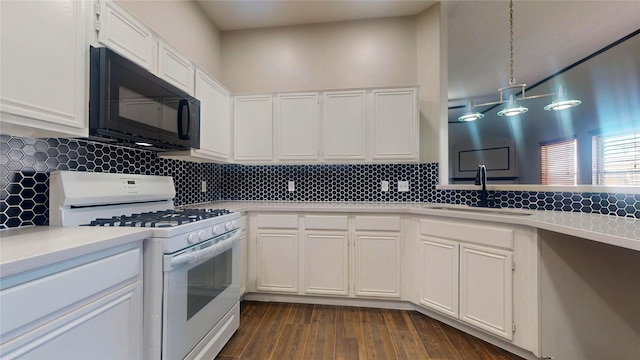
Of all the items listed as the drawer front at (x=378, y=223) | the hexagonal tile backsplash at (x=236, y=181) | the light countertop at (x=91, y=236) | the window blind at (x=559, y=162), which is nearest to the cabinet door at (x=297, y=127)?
the hexagonal tile backsplash at (x=236, y=181)

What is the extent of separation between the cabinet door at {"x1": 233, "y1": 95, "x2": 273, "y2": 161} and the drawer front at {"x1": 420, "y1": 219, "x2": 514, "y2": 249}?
66.4 inches

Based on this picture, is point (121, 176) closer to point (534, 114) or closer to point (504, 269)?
point (504, 269)

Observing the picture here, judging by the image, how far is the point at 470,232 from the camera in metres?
1.93

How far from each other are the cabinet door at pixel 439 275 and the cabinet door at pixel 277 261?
1135 mm

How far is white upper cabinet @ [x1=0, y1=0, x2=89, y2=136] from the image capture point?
977 millimetres

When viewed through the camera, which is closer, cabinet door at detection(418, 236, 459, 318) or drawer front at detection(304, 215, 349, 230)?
cabinet door at detection(418, 236, 459, 318)

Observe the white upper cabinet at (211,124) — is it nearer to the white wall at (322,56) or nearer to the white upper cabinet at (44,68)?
the white wall at (322,56)

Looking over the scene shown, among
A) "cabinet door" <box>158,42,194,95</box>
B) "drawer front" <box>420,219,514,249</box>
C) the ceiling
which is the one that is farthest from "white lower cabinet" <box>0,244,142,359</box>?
the ceiling

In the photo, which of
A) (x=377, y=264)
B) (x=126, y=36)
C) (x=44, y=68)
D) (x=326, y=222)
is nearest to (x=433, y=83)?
(x=326, y=222)

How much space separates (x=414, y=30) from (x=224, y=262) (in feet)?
9.99

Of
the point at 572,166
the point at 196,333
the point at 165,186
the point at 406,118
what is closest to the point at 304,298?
the point at 196,333

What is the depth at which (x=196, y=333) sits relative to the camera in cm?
147

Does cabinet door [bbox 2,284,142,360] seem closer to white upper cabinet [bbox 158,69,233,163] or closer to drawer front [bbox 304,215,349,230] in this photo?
white upper cabinet [bbox 158,69,233,163]

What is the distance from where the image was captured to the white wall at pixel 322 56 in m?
2.96
